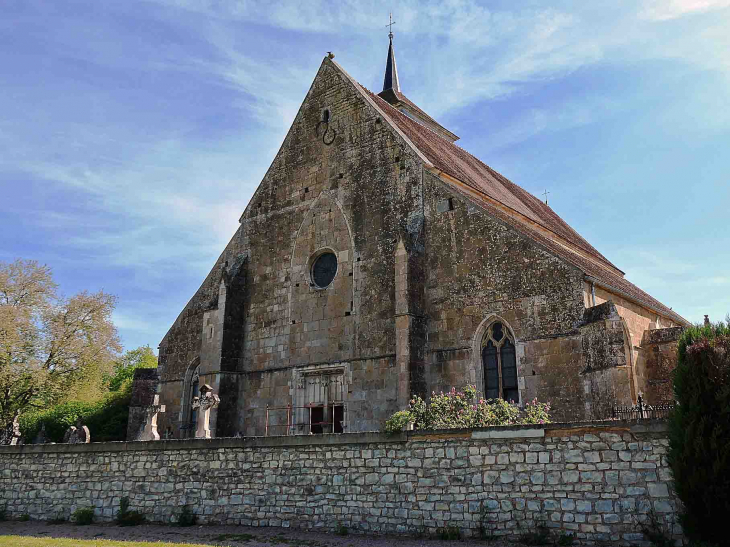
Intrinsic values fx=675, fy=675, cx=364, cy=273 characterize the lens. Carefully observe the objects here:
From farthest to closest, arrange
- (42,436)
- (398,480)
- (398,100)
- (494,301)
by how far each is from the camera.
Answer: (398,100) < (42,436) < (494,301) < (398,480)

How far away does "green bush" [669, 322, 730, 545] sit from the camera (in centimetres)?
834

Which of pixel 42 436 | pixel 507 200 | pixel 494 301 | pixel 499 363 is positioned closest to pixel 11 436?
pixel 42 436

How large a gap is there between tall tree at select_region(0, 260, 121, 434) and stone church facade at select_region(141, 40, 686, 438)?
308 inches

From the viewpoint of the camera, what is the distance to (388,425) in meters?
13.4

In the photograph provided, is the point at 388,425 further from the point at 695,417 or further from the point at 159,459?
the point at 695,417

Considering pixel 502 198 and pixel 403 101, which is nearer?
pixel 502 198

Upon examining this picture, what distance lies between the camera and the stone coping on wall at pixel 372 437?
382 inches

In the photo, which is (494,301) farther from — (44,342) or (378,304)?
(44,342)

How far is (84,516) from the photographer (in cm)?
1464

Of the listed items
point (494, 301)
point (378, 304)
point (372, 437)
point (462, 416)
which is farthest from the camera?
point (378, 304)

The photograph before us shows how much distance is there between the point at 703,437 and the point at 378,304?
10705 mm

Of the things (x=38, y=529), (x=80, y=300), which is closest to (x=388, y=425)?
(x=38, y=529)

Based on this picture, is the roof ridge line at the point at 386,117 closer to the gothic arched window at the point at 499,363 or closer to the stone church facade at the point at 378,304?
the stone church facade at the point at 378,304

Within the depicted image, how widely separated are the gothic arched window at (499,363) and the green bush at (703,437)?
702 centimetres
